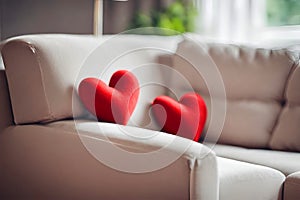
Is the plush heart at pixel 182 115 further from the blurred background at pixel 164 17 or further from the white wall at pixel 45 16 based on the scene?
the white wall at pixel 45 16

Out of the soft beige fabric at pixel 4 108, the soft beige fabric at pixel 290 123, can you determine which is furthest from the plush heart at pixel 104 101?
the soft beige fabric at pixel 290 123

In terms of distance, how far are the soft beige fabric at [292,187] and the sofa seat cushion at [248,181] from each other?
0.03 metres

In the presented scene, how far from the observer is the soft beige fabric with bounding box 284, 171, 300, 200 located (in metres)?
2.04

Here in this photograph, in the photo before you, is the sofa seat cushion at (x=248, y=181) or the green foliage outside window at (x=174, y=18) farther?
the green foliage outside window at (x=174, y=18)

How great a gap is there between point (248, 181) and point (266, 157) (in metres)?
0.33

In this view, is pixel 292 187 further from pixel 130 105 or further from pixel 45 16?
pixel 45 16

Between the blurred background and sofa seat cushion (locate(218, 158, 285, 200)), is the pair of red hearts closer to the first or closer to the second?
sofa seat cushion (locate(218, 158, 285, 200))

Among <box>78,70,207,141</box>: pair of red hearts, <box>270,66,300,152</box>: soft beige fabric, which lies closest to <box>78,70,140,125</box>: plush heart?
<box>78,70,207,141</box>: pair of red hearts

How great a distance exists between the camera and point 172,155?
5.75 feet

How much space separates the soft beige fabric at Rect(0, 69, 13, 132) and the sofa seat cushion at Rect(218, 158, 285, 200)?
0.82 metres

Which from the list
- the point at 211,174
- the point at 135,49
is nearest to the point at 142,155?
the point at 211,174

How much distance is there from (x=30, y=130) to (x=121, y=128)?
370mm

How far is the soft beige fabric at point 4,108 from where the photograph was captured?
2.20 meters

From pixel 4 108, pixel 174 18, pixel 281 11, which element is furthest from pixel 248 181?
pixel 174 18
